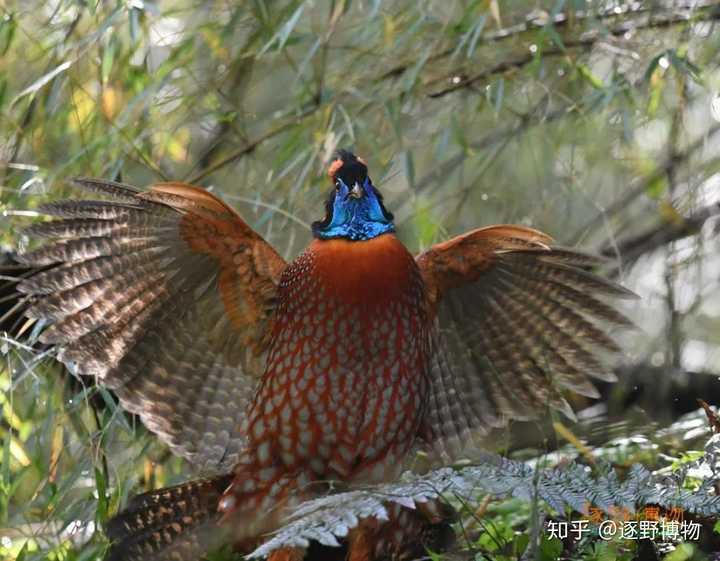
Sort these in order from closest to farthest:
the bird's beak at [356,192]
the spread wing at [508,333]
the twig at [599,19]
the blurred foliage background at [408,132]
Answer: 1. the bird's beak at [356,192]
2. the spread wing at [508,333]
3. the blurred foliage background at [408,132]
4. the twig at [599,19]

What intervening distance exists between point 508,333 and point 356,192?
0.87 metres

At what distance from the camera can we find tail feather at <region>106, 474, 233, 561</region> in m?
3.75

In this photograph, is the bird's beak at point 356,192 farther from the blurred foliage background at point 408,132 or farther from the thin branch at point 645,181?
the thin branch at point 645,181

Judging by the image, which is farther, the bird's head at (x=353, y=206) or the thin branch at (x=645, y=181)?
the thin branch at (x=645, y=181)

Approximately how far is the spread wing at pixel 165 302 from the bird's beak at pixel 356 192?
1.07ft

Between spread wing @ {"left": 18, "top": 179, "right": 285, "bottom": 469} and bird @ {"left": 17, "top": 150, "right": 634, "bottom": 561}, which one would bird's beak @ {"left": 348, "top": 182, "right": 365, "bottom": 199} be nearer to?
bird @ {"left": 17, "top": 150, "right": 634, "bottom": 561}

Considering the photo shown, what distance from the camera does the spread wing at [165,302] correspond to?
373 cm

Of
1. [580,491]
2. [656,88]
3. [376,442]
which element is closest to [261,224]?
[376,442]

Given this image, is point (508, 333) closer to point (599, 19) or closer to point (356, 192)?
point (356, 192)

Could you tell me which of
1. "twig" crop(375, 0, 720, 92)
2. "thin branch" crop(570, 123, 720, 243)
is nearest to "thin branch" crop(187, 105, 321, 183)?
"twig" crop(375, 0, 720, 92)

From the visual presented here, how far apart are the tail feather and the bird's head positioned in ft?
2.85

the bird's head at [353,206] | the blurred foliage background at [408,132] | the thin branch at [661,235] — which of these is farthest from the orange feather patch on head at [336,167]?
the thin branch at [661,235]

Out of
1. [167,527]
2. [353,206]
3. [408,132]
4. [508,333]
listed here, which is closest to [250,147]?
[408,132]

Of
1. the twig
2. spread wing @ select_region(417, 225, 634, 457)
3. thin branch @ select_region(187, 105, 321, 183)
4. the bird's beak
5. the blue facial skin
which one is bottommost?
spread wing @ select_region(417, 225, 634, 457)
